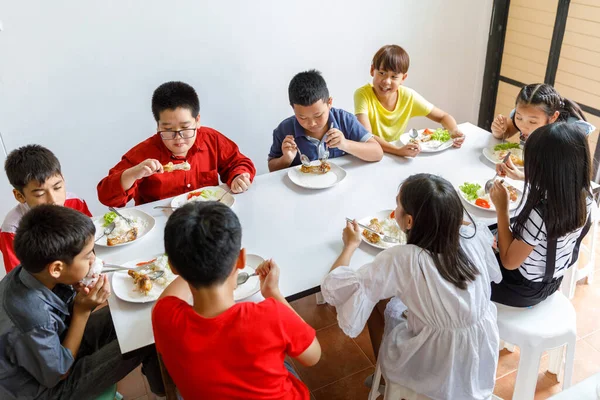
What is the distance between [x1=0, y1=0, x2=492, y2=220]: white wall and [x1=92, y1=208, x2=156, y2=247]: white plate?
124 centimetres

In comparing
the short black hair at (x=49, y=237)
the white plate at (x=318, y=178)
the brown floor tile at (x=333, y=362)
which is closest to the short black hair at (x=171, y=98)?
the white plate at (x=318, y=178)

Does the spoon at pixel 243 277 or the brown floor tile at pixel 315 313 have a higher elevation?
the spoon at pixel 243 277

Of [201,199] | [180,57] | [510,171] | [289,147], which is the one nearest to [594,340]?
[510,171]

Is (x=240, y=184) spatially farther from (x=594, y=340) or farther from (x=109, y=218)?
(x=594, y=340)

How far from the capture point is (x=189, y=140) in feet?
7.33

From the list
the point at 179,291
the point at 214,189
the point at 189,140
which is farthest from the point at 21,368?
the point at 189,140

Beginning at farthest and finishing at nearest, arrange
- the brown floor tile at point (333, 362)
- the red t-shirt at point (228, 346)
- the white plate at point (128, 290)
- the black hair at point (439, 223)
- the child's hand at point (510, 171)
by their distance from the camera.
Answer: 1. the brown floor tile at point (333, 362)
2. the child's hand at point (510, 171)
3. the white plate at point (128, 290)
4. the black hair at point (439, 223)
5. the red t-shirt at point (228, 346)

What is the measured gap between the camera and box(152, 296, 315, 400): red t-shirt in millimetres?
1180

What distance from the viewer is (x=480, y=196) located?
202cm

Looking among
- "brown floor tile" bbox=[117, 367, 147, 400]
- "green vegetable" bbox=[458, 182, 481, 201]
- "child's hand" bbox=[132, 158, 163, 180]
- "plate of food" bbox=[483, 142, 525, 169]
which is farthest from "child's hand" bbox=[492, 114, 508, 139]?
"brown floor tile" bbox=[117, 367, 147, 400]

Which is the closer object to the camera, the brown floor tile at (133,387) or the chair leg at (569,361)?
the chair leg at (569,361)

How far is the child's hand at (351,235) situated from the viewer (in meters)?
1.70

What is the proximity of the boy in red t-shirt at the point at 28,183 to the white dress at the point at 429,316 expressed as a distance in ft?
3.78

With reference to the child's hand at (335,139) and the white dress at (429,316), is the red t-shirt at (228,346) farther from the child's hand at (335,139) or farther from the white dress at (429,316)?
the child's hand at (335,139)
